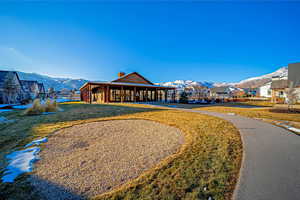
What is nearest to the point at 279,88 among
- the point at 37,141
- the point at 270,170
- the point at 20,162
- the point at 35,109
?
the point at 270,170

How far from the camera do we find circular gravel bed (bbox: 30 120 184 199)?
7.00 ft

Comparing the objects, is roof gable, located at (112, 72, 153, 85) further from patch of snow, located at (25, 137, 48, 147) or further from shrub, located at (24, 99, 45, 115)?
patch of snow, located at (25, 137, 48, 147)

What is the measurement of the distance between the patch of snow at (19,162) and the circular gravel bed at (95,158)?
171 mm

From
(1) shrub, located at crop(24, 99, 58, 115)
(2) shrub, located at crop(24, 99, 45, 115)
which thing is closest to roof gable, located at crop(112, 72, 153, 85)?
(1) shrub, located at crop(24, 99, 58, 115)

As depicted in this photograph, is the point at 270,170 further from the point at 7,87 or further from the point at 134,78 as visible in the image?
the point at 7,87

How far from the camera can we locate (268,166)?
8.02ft

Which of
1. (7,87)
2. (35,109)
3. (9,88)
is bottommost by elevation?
(35,109)

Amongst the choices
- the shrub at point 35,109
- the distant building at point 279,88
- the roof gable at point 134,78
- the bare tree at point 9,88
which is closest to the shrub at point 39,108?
the shrub at point 35,109

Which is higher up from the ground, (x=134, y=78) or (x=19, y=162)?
(x=134, y=78)

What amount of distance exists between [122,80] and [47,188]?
63.7ft

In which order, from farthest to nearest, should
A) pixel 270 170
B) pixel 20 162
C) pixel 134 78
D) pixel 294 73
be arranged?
pixel 134 78, pixel 294 73, pixel 20 162, pixel 270 170

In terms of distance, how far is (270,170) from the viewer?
91.3 inches

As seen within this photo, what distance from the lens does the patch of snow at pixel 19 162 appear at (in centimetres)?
243

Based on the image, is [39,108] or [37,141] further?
[39,108]
